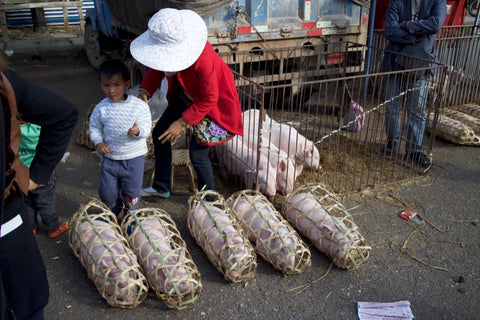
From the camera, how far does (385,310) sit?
3.11 metres

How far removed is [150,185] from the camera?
4602mm

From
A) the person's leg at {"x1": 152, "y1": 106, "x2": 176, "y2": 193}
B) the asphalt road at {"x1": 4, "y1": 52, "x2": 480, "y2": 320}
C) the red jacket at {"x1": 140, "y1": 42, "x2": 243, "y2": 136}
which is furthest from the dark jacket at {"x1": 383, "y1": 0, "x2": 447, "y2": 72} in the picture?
the person's leg at {"x1": 152, "y1": 106, "x2": 176, "y2": 193}

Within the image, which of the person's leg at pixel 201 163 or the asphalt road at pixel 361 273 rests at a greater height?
the person's leg at pixel 201 163

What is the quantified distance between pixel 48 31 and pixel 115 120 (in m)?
10.5

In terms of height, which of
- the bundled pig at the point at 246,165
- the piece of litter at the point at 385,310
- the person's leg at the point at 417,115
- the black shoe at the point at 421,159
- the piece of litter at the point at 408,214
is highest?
the person's leg at the point at 417,115

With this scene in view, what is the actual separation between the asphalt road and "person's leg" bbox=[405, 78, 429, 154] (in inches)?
15.9

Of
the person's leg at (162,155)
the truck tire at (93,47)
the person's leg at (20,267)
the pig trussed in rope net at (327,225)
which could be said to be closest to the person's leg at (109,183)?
the person's leg at (162,155)

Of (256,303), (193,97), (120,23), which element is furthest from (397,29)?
(120,23)

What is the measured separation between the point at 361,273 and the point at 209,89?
5.84ft

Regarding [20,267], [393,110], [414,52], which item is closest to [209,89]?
[20,267]

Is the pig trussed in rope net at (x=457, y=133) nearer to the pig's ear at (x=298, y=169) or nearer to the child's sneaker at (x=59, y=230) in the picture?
the pig's ear at (x=298, y=169)

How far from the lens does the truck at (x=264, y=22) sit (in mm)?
5508

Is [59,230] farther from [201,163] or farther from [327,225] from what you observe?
[327,225]

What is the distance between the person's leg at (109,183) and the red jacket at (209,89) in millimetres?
681
